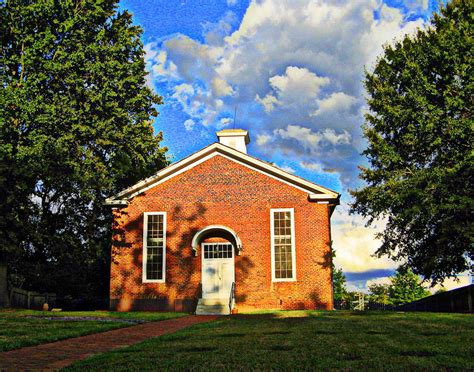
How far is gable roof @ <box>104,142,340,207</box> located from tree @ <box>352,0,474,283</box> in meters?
3.80

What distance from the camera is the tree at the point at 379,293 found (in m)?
70.3

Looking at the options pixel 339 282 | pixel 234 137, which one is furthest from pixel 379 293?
pixel 234 137

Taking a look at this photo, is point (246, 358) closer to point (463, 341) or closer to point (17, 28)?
point (463, 341)

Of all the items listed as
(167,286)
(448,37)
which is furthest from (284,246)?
(448,37)

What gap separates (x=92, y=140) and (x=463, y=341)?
2149 cm

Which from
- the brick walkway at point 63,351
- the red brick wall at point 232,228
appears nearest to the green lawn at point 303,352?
the brick walkway at point 63,351

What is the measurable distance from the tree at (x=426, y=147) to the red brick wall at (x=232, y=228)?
4.93 metres

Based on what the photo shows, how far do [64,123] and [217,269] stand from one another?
32.7 ft

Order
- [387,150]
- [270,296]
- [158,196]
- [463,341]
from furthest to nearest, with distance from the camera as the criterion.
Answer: [387,150] → [158,196] → [270,296] → [463,341]

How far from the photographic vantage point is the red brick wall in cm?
2438

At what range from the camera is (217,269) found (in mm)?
24859

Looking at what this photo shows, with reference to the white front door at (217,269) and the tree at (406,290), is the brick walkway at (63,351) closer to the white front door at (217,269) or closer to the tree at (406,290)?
the white front door at (217,269)

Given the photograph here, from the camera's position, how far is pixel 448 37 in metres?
26.7

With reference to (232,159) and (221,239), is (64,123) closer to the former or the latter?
(232,159)
